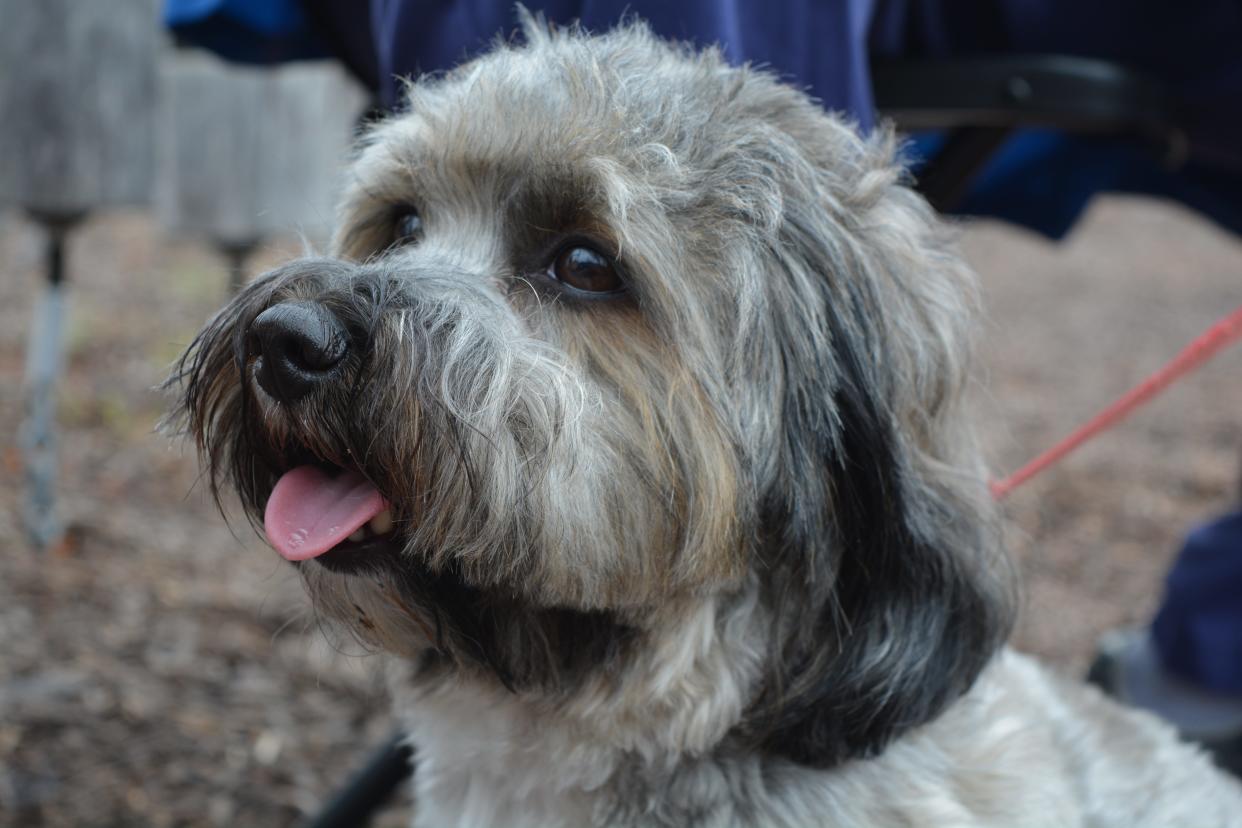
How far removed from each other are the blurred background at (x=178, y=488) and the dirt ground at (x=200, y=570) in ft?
0.04

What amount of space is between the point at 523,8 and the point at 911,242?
0.77 m

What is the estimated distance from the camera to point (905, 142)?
221 centimetres

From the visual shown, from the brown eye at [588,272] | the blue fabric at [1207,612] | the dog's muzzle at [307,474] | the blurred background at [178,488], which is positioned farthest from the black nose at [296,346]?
the blue fabric at [1207,612]

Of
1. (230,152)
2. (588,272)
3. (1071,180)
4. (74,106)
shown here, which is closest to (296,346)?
(588,272)

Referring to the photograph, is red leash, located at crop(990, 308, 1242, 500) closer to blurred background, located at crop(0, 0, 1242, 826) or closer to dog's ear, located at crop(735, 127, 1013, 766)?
blurred background, located at crop(0, 0, 1242, 826)

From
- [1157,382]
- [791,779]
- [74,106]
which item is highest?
[74,106]

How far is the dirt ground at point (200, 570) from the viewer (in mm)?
2971

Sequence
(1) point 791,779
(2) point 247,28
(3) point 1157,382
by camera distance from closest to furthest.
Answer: (1) point 791,779
(3) point 1157,382
(2) point 247,28

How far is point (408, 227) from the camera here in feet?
6.85

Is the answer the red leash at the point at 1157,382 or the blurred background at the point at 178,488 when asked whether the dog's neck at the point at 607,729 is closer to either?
the blurred background at the point at 178,488

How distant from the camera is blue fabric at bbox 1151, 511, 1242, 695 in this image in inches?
127

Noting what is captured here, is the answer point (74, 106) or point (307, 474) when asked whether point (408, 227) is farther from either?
point (74, 106)

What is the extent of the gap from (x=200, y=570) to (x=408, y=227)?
2596mm

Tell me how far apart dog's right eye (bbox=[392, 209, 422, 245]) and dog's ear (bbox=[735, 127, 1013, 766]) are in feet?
2.13
